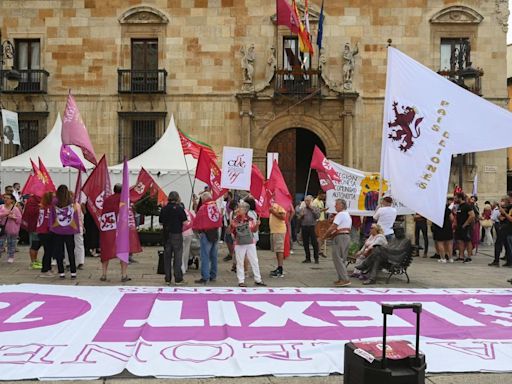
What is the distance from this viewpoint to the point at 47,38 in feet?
76.2

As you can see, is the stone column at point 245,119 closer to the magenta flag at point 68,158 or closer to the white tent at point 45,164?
the white tent at point 45,164

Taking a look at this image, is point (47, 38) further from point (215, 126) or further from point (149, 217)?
point (149, 217)

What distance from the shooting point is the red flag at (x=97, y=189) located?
1070 centimetres

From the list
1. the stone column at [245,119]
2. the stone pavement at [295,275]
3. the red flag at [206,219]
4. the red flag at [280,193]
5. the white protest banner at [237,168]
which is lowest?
the stone pavement at [295,275]

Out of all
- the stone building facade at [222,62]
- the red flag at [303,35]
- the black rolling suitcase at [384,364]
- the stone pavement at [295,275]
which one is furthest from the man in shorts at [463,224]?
the black rolling suitcase at [384,364]

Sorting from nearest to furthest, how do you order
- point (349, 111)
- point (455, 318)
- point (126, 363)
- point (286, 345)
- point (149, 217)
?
point (126, 363) < point (286, 345) < point (455, 318) < point (149, 217) < point (349, 111)

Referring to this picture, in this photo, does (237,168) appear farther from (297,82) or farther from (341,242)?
(297,82)

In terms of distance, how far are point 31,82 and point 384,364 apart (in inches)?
894

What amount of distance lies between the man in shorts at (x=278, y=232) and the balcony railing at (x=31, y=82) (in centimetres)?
1511

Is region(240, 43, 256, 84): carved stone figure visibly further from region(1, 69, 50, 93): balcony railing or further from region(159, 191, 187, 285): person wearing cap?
region(159, 191, 187, 285): person wearing cap

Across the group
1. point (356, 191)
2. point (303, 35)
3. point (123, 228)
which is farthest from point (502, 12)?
point (123, 228)

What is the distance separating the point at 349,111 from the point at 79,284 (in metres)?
15.3

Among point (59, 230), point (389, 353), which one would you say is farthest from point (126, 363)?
point (59, 230)

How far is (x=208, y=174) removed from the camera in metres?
12.5
